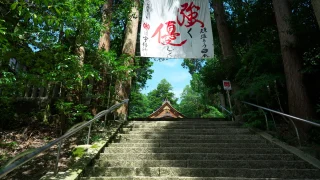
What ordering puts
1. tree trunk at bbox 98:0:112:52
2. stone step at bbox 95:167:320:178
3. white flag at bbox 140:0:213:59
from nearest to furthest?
1. stone step at bbox 95:167:320:178
2. tree trunk at bbox 98:0:112:52
3. white flag at bbox 140:0:213:59

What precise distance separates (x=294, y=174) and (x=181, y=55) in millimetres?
4976

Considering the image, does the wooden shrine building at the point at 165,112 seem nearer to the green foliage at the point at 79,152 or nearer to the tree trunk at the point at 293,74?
the tree trunk at the point at 293,74

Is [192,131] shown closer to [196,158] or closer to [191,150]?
[191,150]

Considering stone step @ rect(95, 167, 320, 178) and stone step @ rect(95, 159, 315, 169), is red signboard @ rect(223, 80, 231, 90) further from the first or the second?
stone step @ rect(95, 167, 320, 178)

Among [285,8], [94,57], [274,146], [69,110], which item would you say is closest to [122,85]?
[94,57]

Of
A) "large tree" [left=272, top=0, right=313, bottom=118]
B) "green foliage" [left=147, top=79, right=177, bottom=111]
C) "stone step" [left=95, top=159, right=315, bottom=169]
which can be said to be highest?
"green foliage" [left=147, top=79, right=177, bottom=111]

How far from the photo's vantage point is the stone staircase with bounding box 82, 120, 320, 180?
3.24m

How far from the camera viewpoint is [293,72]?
197 inches

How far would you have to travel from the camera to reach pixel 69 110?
4.63m

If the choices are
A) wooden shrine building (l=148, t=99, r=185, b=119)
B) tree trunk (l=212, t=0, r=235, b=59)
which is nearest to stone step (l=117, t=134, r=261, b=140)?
tree trunk (l=212, t=0, r=235, b=59)

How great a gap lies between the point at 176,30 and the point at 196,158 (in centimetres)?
511

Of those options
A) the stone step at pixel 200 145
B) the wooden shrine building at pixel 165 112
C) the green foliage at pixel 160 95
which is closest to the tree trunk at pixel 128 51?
the stone step at pixel 200 145

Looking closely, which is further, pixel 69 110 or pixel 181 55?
pixel 181 55

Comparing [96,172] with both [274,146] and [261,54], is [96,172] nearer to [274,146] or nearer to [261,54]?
[274,146]
